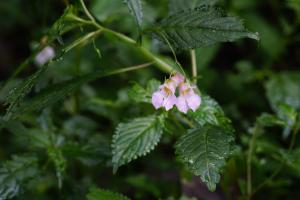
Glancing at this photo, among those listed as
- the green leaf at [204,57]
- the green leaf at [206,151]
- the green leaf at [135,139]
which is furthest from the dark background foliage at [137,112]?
the green leaf at [206,151]

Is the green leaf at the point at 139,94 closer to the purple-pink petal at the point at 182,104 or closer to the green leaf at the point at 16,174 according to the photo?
the purple-pink petal at the point at 182,104

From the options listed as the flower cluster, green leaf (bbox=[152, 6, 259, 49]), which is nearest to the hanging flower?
the flower cluster

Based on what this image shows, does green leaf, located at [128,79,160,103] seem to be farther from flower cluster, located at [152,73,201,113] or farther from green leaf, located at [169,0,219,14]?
green leaf, located at [169,0,219,14]

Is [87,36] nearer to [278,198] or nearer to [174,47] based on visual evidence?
[174,47]

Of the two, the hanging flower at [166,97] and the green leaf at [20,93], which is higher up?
the green leaf at [20,93]

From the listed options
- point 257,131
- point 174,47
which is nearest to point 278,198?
point 257,131

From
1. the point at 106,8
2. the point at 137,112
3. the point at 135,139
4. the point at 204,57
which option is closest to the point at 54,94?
the point at 135,139

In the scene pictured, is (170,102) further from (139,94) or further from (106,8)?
(106,8)
